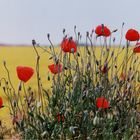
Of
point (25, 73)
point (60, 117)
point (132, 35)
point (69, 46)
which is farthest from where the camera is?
point (132, 35)

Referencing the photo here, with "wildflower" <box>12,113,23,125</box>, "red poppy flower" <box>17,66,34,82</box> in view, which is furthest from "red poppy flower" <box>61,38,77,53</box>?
"wildflower" <box>12,113,23,125</box>

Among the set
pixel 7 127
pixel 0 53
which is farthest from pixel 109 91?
pixel 0 53

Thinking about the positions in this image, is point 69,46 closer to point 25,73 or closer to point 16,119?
point 25,73

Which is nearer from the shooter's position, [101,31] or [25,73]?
[25,73]

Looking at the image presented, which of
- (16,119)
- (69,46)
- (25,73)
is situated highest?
(69,46)

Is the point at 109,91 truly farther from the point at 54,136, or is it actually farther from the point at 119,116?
the point at 54,136

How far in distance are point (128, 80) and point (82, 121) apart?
74 cm

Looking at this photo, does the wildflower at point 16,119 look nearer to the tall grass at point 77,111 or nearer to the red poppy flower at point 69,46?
the tall grass at point 77,111

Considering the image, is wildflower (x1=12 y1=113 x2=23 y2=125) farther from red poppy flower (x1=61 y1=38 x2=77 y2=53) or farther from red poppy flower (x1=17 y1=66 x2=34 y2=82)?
red poppy flower (x1=61 y1=38 x2=77 y2=53)

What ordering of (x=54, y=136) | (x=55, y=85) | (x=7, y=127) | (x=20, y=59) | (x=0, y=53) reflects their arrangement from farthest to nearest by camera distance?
(x=0, y=53), (x=20, y=59), (x=7, y=127), (x=55, y=85), (x=54, y=136)

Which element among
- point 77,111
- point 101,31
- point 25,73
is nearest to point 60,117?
point 77,111

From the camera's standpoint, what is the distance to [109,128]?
4.19 metres

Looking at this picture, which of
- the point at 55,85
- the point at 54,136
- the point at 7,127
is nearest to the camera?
the point at 54,136

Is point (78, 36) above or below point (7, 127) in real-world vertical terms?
above
